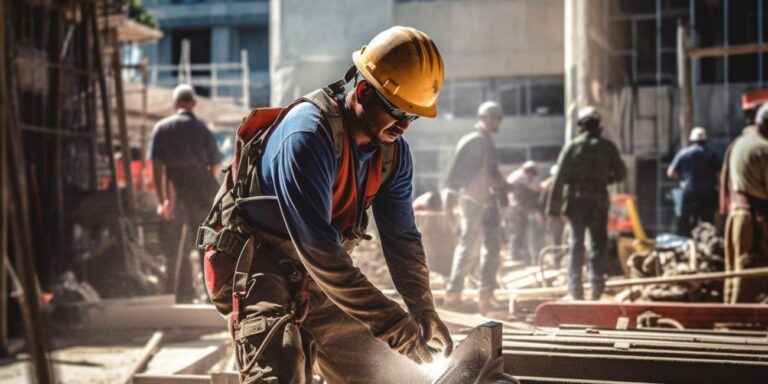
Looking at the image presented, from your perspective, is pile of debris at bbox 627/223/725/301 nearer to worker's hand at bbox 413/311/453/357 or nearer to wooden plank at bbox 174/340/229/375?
wooden plank at bbox 174/340/229/375

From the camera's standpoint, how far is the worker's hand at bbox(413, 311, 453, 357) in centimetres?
396

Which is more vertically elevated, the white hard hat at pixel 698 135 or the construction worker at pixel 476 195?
the white hard hat at pixel 698 135

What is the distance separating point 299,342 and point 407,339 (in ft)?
1.45

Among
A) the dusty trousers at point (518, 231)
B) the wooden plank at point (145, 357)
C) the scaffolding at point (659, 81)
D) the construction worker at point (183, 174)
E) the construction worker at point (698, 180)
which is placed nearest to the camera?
the wooden plank at point (145, 357)

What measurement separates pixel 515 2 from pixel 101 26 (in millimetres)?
11346

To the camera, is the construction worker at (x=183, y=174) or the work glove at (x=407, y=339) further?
the construction worker at (x=183, y=174)

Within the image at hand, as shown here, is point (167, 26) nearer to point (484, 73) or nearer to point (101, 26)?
point (484, 73)

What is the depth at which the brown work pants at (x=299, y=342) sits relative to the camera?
139 inches

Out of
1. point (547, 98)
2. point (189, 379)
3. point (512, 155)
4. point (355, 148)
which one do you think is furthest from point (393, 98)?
point (547, 98)

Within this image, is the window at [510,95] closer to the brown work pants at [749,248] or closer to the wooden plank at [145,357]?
the brown work pants at [749,248]

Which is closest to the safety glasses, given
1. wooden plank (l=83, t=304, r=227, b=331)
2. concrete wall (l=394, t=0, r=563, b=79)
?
wooden plank (l=83, t=304, r=227, b=331)

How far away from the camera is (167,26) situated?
136 ft

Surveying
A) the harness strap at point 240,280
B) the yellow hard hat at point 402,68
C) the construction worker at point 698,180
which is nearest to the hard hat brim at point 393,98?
the yellow hard hat at point 402,68

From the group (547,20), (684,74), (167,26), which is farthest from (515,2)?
(167,26)
